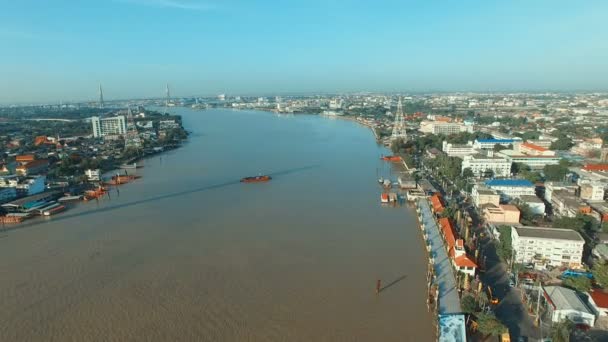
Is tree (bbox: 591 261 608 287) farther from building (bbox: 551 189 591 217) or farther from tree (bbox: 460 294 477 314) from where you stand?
building (bbox: 551 189 591 217)

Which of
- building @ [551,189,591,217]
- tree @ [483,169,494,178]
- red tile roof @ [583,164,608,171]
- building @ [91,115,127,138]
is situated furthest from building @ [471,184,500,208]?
building @ [91,115,127,138]

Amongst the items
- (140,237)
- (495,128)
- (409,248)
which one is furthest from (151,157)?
(495,128)

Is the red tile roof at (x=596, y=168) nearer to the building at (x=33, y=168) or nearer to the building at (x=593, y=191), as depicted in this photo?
the building at (x=593, y=191)

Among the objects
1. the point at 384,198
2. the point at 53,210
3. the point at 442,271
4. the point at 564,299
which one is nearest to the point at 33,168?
the point at 53,210

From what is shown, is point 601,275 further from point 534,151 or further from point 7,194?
point 7,194

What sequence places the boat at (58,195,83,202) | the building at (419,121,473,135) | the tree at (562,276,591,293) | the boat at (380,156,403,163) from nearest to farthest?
the tree at (562,276,591,293) < the boat at (58,195,83,202) < the boat at (380,156,403,163) < the building at (419,121,473,135)

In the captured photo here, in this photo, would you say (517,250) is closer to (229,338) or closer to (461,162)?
(229,338)
